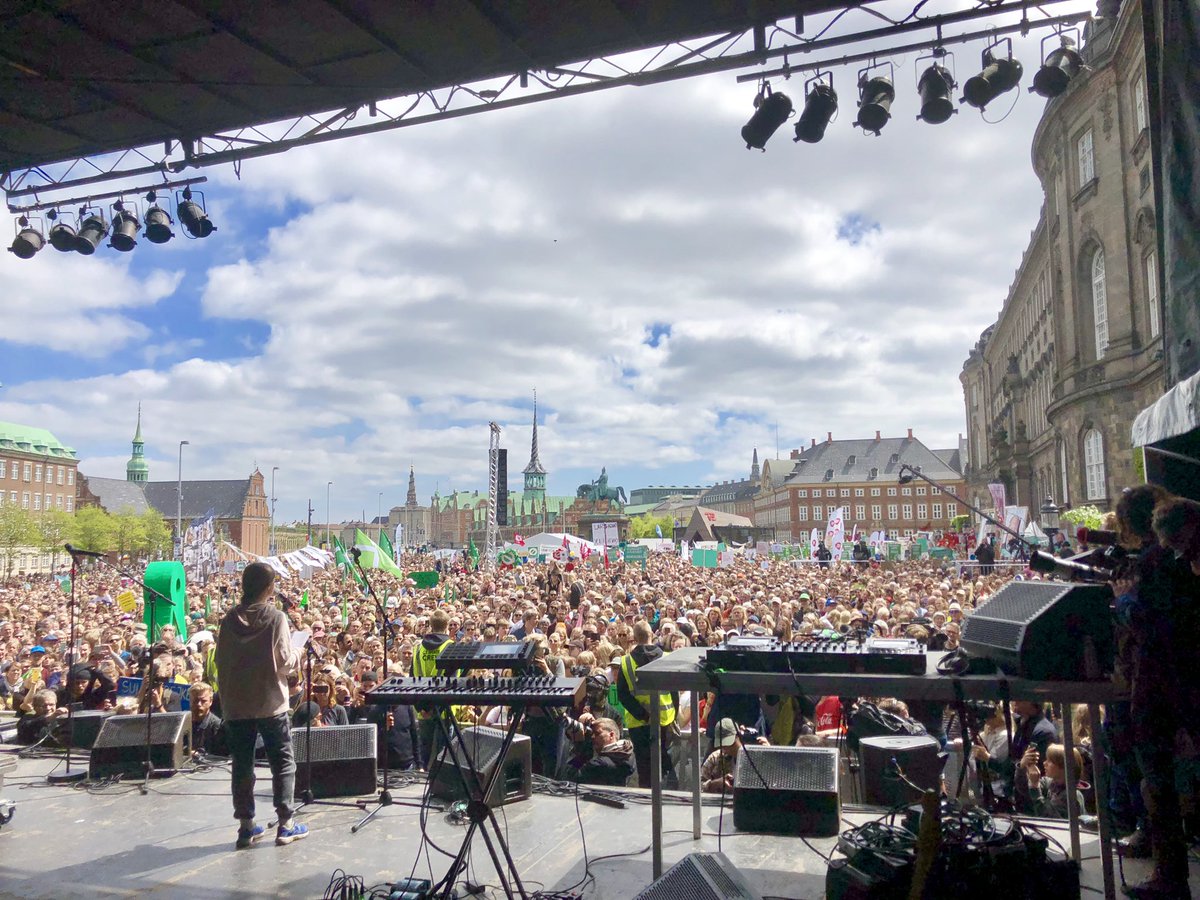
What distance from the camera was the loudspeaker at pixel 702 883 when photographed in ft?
10.2

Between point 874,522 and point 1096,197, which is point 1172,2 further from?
point 874,522

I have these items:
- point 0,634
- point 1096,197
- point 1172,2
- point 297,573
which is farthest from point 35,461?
point 1172,2

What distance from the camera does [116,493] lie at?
110062 mm

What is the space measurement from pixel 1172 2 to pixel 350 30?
18.0ft

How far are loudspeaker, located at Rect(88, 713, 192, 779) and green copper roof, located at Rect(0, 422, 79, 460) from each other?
9695cm

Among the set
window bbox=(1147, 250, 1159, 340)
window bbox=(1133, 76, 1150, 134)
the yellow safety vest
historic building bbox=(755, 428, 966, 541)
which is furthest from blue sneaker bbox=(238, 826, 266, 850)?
historic building bbox=(755, 428, 966, 541)

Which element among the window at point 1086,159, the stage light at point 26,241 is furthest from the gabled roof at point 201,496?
the stage light at point 26,241

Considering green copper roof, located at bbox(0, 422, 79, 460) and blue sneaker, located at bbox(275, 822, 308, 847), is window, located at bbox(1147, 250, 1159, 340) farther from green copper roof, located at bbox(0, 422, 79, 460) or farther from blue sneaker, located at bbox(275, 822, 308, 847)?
green copper roof, located at bbox(0, 422, 79, 460)

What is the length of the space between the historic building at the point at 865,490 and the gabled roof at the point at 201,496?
71747mm

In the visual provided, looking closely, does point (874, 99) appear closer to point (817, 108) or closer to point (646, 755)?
point (817, 108)

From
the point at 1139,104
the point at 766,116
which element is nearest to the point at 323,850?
the point at 766,116

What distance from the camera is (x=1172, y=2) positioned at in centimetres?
525

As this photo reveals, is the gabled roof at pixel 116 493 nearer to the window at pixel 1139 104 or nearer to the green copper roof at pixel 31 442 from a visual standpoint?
the green copper roof at pixel 31 442

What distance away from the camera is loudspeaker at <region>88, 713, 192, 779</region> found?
669 cm
